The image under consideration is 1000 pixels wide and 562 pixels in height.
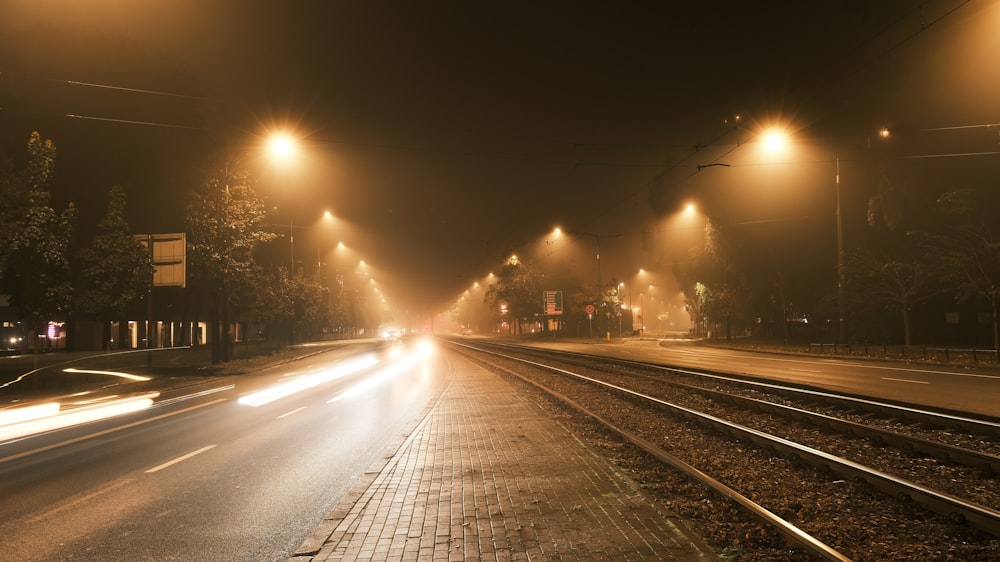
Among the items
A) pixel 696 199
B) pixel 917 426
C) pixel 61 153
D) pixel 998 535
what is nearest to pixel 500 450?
pixel 998 535

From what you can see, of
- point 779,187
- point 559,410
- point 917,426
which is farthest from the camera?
point 779,187

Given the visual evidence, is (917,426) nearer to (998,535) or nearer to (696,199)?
(998,535)

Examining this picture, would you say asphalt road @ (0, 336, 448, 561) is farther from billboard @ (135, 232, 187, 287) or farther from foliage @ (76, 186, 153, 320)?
billboard @ (135, 232, 187, 287)

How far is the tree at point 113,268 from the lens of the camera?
2373cm

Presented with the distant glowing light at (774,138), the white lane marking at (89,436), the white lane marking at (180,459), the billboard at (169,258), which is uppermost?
the distant glowing light at (774,138)

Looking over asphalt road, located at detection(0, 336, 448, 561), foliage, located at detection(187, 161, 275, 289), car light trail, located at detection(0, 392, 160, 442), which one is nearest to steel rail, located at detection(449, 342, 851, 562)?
asphalt road, located at detection(0, 336, 448, 561)

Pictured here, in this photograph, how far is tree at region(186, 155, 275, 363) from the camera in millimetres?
29938

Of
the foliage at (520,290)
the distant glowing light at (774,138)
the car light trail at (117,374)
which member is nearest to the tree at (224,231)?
the car light trail at (117,374)

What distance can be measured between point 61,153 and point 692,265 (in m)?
45.4

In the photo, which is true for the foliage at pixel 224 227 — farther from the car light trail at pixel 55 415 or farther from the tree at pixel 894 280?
the tree at pixel 894 280

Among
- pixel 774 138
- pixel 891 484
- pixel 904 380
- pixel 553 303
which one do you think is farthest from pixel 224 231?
pixel 553 303

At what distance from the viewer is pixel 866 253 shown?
34.6m

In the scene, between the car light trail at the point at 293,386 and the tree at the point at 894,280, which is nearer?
the car light trail at the point at 293,386

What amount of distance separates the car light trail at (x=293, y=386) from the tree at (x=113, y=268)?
7.50 meters
